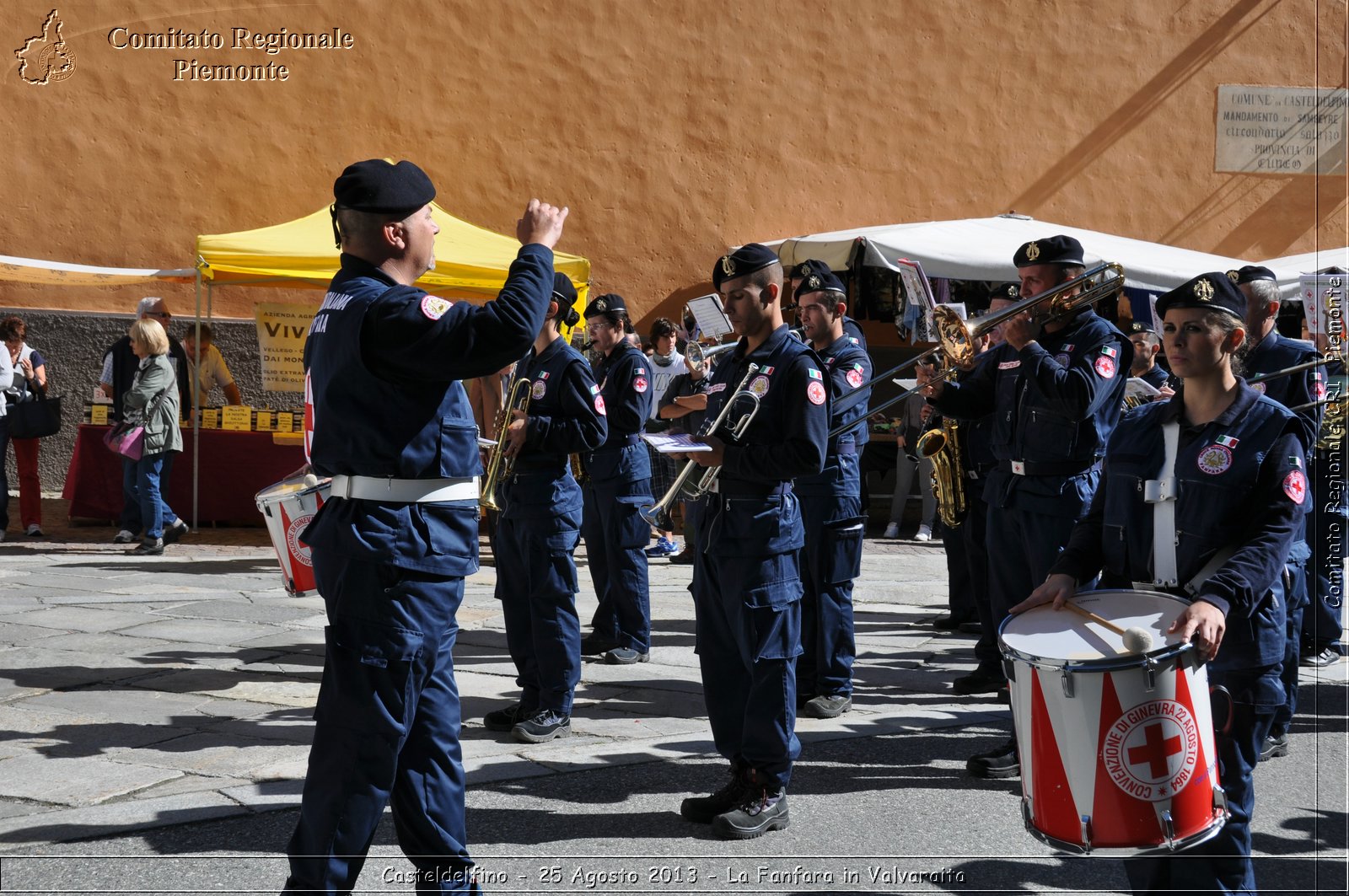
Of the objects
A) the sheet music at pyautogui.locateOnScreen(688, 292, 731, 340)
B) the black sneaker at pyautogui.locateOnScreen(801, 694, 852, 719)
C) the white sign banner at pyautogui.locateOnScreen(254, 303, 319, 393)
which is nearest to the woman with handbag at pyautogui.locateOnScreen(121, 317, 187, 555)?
the white sign banner at pyautogui.locateOnScreen(254, 303, 319, 393)

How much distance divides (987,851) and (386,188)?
2.87 metres

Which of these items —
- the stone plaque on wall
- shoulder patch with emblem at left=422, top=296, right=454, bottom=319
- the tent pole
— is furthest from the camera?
the stone plaque on wall

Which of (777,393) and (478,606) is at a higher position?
(777,393)

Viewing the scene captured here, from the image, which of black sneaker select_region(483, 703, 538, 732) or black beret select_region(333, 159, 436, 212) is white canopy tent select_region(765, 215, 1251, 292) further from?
black beret select_region(333, 159, 436, 212)

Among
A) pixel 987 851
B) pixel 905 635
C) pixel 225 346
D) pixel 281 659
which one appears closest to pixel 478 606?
pixel 281 659

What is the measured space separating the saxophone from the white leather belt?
4.28 m

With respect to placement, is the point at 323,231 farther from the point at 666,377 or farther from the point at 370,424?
the point at 370,424

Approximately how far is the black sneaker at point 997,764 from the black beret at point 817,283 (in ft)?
8.05

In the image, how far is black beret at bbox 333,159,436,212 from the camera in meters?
3.41

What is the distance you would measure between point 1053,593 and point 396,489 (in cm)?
184

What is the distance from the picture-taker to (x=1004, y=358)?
18.5ft

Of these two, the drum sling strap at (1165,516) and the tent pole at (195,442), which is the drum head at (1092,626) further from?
the tent pole at (195,442)

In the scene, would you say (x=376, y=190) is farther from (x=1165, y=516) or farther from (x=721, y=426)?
(x=1165, y=516)

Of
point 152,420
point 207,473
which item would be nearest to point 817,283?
point 152,420
